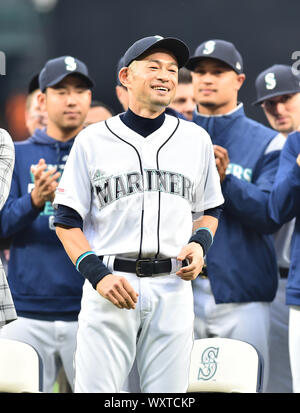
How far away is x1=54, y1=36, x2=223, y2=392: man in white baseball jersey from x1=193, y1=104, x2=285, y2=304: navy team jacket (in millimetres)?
923

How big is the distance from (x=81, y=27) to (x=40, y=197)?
3.74 metres

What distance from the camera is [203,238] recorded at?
2805 millimetres

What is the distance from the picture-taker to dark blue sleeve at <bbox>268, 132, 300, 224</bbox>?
3.57m

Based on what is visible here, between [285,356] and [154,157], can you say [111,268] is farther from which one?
[285,356]

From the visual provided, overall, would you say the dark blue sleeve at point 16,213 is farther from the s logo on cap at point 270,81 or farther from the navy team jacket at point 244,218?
the s logo on cap at point 270,81

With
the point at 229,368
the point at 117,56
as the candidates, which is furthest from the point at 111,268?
the point at 117,56

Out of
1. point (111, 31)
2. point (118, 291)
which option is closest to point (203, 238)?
point (118, 291)

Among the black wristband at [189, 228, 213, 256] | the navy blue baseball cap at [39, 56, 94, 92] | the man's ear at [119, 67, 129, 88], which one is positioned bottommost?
the black wristband at [189, 228, 213, 256]

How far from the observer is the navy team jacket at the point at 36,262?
381cm

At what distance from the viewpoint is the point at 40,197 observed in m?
3.69

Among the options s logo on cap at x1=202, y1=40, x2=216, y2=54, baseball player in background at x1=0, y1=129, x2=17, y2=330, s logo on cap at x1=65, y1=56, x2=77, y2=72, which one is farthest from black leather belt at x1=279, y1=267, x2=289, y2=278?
baseball player in background at x1=0, y1=129, x2=17, y2=330

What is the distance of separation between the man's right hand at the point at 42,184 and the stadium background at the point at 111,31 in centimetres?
254

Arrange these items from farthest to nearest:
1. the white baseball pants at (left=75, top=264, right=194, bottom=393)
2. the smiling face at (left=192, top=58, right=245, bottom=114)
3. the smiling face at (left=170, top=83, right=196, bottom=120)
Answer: the smiling face at (left=170, top=83, right=196, bottom=120) → the smiling face at (left=192, top=58, right=245, bottom=114) → the white baseball pants at (left=75, top=264, right=194, bottom=393)

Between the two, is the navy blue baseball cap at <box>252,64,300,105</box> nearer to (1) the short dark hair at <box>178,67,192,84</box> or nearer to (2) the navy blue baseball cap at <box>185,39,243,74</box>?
(2) the navy blue baseball cap at <box>185,39,243,74</box>
